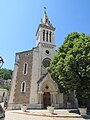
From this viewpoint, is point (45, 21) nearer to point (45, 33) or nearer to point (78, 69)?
point (45, 33)

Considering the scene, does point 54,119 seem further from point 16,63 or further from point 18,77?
point 16,63

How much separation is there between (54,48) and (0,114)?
24950 mm

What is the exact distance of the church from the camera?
22906 mm

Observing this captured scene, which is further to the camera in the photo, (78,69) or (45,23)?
(45,23)

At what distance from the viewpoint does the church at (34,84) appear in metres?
22.9

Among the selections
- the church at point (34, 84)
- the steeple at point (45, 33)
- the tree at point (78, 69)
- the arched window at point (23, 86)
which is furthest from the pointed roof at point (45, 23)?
the tree at point (78, 69)

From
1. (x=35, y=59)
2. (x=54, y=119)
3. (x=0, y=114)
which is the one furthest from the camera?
(x=35, y=59)

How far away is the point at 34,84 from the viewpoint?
23922 mm

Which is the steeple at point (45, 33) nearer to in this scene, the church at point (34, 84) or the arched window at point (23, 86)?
the church at point (34, 84)

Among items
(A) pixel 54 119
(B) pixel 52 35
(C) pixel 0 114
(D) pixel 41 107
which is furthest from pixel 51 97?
(C) pixel 0 114

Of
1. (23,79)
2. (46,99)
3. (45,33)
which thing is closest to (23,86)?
(23,79)

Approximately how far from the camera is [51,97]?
936 inches

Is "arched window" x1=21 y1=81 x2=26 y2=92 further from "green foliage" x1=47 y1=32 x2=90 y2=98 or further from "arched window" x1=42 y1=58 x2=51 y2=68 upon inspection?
"green foliage" x1=47 y1=32 x2=90 y2=98

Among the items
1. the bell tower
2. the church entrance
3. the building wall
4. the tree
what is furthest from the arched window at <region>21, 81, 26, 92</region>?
the tree
